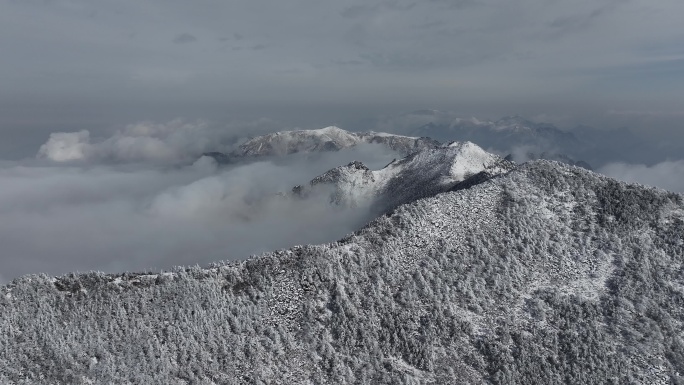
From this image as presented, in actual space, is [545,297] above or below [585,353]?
above

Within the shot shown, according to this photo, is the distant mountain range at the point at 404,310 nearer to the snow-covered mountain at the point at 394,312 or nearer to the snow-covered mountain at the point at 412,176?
the snow-covered mountain at the point at 394,312

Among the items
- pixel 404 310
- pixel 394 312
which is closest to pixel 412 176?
pixel 404 310

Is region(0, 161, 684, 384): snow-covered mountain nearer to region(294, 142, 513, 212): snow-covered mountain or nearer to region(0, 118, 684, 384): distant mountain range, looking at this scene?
region(0, 118, 684, 384): distant mountain range

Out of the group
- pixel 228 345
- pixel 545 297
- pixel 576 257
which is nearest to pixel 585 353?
pixel 545 297

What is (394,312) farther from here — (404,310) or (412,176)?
(412,176)

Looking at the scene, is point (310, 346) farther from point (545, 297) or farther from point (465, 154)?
point (465, 154)

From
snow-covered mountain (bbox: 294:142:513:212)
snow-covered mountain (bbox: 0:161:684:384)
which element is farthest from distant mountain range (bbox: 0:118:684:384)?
snow-covered mountain (bbox: 294:142:513:212)

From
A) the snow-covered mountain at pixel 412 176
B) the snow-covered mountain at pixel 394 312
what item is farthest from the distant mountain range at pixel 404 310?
the snow-covered mountain at pixel 412 176
